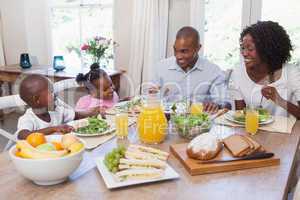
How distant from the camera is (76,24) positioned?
4.02 meters

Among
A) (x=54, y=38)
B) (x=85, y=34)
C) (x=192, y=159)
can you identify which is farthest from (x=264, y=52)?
(x=54, y=38)

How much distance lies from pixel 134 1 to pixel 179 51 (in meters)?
1.43

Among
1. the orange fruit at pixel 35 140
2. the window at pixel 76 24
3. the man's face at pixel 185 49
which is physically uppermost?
the window at pixel 76 24

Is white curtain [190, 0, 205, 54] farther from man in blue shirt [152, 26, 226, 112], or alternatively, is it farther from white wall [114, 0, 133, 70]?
man in blue shirt [152, 26, 226, 112]

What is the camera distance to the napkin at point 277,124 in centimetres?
161

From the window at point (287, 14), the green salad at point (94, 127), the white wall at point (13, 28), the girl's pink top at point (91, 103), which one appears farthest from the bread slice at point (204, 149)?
the white wall at point (13, 28)

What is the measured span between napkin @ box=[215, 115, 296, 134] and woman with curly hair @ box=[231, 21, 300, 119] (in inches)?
6.9

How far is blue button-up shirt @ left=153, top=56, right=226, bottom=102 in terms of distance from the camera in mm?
2359

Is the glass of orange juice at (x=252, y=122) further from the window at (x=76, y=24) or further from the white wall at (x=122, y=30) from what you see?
the window at (x=76, y=24)

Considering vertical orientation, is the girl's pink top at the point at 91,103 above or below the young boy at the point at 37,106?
below

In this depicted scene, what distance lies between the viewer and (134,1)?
3381 mm

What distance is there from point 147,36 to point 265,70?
4.98 ft

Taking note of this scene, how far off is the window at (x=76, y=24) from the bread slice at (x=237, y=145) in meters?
2.76

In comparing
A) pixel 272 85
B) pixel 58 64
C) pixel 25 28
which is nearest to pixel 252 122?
pixel 272 85
